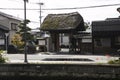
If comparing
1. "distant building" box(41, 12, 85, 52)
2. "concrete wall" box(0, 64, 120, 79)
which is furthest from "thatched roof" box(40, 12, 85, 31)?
"concrete wall" box(0, 64, 120, 79)

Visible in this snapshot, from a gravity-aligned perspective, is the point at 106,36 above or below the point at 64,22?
below

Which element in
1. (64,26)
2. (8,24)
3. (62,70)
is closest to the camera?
(62,70)

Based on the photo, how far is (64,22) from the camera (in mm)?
41250

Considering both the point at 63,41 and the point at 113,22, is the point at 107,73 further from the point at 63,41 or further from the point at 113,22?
the point at 63,41

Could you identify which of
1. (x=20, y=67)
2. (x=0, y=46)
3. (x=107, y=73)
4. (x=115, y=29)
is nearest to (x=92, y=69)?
(x=107, y=73)

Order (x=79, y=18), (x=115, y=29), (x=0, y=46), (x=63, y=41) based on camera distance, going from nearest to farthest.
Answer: (x=115, y=29)
(x=79, y=18)
(x=0, y=46)
(x=63, y=41)

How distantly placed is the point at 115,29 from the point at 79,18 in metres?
6.37

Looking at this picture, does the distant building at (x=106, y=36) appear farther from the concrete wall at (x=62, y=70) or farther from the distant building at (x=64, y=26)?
the concrete wall at (x=62, y=70)

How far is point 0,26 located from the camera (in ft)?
167

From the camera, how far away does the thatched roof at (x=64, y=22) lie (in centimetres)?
4016

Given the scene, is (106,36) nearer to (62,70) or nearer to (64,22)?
(64,22)

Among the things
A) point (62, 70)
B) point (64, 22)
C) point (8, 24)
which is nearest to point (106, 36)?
point (64, 22)

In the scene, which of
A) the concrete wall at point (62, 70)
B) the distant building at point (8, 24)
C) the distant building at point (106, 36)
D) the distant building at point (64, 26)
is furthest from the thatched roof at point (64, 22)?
A: the concrete wall at point (62, 70)

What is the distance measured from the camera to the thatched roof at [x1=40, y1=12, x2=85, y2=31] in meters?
A: 40.2
